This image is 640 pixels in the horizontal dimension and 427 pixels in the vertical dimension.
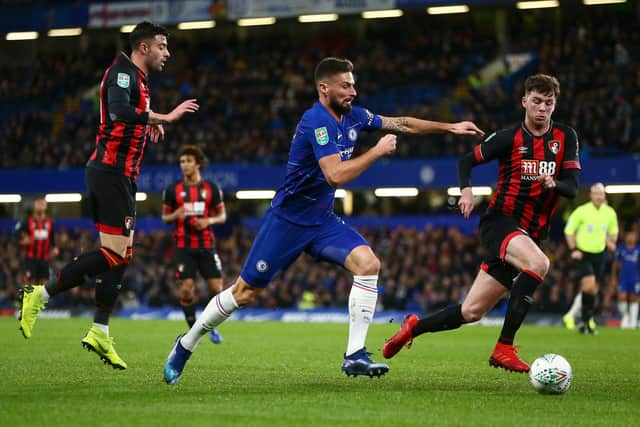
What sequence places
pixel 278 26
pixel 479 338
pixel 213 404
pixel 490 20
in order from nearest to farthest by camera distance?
pixel 213 404
pixel 479 338
pixel 490 20
pixel 278 26

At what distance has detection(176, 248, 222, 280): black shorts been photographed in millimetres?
14758

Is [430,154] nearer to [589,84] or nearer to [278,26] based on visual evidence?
[589,84]

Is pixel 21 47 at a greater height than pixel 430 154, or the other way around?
pixel 21 47

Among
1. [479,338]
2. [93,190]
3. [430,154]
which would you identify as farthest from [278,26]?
[93,190]

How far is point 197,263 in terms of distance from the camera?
14891 mm

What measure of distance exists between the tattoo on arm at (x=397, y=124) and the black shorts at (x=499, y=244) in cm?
112

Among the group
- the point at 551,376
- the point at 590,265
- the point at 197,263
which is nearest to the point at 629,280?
the point at 590,265

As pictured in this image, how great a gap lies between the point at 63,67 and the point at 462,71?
1566cm

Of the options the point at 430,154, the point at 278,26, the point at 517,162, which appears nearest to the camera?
the point at 517,162

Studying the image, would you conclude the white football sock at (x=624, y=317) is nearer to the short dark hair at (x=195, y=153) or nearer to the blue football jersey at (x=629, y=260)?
the blue football jersey at (x=629, y=260)

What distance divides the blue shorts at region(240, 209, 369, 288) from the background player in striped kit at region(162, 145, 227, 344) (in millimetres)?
6780

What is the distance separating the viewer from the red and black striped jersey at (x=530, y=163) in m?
8.89

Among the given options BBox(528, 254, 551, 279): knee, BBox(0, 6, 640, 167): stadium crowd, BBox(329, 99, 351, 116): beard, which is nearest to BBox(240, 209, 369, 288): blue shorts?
BBox(329, 99, 351, 116): beard

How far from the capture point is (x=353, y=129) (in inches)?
322
